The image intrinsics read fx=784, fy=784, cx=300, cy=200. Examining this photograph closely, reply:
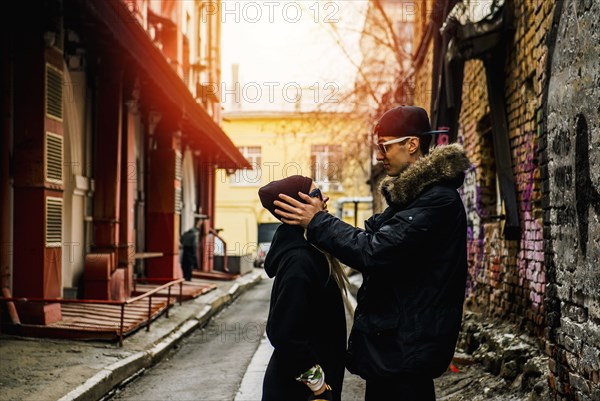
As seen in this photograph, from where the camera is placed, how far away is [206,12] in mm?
25438

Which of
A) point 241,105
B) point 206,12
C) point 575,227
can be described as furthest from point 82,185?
point 241,105

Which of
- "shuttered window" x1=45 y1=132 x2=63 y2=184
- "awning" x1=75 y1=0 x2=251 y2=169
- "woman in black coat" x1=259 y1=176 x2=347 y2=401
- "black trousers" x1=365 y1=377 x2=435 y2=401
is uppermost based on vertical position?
"awning" x1=75 y1=0 x2=251 y2=169

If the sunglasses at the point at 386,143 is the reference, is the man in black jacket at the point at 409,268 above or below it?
below

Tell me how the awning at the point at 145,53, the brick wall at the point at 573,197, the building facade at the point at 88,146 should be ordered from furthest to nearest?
1. the building facade at the point at 88,146
2. the awning at the point at 145,53
3. the brick wall at the point at 573,197

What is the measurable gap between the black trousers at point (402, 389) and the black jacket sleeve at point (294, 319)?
30 cm

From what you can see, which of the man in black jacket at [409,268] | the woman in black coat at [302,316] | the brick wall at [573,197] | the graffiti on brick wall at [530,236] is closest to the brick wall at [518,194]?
the graffiti on brick wall at [530,236]

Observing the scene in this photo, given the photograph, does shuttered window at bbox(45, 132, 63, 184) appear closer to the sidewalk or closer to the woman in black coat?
the sidewalk

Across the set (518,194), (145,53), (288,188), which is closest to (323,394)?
(288,188)

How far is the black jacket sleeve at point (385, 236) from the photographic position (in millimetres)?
2998

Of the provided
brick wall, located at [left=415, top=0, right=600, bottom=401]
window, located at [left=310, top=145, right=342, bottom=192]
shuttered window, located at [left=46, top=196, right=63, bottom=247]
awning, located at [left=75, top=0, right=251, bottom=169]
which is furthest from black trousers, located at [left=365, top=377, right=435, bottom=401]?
window, located at [left=310, top=145, right=342, bottom=192]

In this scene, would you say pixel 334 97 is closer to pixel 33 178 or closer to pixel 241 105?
pixel 33 178

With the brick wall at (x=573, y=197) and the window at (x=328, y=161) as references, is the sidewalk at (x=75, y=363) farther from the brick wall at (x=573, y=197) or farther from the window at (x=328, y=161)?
the window at (x=328, y=161)

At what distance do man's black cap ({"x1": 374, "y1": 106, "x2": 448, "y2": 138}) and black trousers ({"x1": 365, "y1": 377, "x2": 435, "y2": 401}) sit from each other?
0.99m

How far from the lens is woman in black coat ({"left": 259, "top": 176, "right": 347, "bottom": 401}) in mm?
3186
